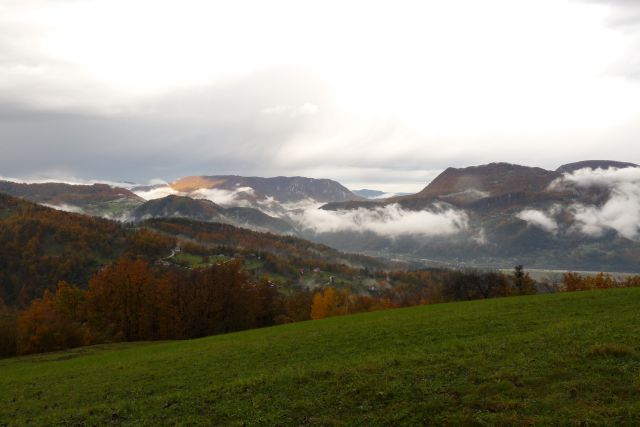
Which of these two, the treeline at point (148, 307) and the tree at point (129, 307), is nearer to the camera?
the treeline at point (148, 307)

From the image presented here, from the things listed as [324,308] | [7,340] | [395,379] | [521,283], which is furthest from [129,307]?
[521,283]

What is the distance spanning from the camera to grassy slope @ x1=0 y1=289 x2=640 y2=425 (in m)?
16.8

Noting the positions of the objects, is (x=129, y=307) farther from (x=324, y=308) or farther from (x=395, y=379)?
(x=395, y=379)

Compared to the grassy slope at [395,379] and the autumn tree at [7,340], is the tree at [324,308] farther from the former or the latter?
the grassy slope at [395,379]

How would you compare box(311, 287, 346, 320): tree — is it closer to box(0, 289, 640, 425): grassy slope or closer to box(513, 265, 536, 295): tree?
box(513, 265, 536, 295): tree

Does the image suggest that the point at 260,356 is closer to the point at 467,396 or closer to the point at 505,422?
the point at 467,396

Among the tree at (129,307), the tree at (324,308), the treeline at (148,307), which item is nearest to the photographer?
the treeline at (148,307)

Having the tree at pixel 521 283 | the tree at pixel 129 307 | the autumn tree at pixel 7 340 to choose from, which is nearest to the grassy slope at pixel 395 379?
the autumn tree at pixel 7 340

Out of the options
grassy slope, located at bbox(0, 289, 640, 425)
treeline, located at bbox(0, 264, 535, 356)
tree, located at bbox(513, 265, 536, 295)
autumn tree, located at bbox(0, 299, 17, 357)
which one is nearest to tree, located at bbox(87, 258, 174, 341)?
treeline, located at bbox(0, 264, 535, 356)

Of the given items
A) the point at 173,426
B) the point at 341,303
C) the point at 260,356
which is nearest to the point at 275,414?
the point at 173,426

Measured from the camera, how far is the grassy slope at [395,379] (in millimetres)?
16781

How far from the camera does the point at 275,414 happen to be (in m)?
19.0

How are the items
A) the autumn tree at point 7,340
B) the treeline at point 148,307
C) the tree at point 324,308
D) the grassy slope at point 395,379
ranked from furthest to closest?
the tree at point 324,308 → the treeline at point 148,307 → the autumn tree at point 7,340 → the grassy slope at point 395,379

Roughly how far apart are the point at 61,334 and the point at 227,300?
1278 inches
